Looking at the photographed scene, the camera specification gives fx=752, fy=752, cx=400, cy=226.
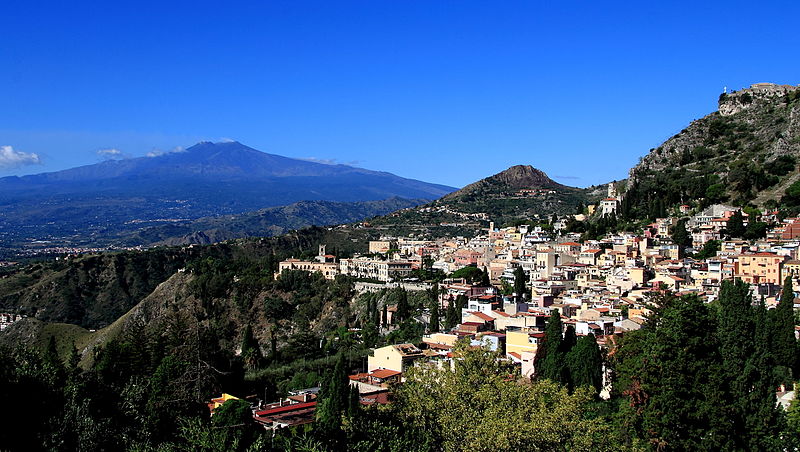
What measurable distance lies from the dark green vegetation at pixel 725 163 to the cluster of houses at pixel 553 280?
9.83 ft

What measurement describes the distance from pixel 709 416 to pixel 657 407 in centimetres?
133

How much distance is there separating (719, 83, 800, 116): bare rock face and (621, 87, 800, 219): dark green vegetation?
22cm

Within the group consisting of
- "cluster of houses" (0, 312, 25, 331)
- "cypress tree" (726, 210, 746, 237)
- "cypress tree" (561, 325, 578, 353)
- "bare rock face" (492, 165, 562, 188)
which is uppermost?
"bare rock face" (492, 165, 562, 188)

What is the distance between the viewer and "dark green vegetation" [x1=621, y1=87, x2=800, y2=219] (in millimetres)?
59250

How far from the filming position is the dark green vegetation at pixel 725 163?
194 feet

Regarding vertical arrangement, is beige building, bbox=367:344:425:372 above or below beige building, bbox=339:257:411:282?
below

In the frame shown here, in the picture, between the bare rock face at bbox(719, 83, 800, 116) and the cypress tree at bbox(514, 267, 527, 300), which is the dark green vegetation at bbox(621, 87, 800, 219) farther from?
the cypress tree at bbox(514, 267, 527, 300)

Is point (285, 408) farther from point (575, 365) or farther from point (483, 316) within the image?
point (483, 316)

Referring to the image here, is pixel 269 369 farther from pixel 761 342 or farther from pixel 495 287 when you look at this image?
pixel 761 342

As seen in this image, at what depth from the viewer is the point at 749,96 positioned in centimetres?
8062

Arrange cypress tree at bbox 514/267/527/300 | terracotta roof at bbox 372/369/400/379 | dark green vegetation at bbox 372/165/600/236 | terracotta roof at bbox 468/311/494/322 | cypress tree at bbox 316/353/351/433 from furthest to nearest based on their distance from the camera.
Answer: dark green vegetation at bbox 372/165/600/236, cypress tree at bbox 514/267/527/300, terracotta roof at bbox 468/311/494/322, terracotta roof at bbox 372/369/400/379, cypress tree at bbox 316/353/351/433

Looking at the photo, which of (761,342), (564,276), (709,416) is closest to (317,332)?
(564,276)

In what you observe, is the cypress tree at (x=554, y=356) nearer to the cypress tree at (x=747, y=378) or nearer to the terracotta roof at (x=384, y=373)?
the cypress tree at (x=747, y=378)

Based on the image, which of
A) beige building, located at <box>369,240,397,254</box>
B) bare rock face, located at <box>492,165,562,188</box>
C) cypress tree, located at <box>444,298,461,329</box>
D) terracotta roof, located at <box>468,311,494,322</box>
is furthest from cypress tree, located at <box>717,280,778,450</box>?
bare rock face, located at <box>492,165,562,188</box>
